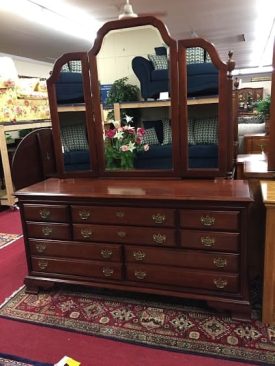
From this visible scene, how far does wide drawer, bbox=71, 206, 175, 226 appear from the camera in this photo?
5.92ft

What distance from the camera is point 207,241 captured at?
1761 millimetres

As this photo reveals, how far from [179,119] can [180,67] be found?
0.34m

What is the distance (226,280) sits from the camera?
177 centimetres

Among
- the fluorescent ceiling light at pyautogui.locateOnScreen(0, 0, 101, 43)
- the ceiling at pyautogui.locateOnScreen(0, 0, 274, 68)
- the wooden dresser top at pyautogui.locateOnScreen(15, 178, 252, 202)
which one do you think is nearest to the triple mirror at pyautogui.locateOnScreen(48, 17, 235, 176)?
the wooden dresser top at pyautogui.locateOnScreen(15, 178, 252, 202)

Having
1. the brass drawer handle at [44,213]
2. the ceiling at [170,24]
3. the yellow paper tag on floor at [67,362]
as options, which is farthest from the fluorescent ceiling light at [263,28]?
the yellow paper tag on floor at [67,362]

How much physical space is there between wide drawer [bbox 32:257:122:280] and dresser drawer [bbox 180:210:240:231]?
0.55 metres

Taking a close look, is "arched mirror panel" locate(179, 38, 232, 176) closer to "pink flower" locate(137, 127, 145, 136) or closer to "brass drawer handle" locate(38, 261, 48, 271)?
"pink flower" locate(137, 127, 145, 136)

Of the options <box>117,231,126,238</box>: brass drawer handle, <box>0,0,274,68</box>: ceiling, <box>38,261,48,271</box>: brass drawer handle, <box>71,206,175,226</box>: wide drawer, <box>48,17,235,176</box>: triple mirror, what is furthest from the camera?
<box>0,0,274,68</box>: ceiling

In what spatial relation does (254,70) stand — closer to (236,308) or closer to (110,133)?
(110,133)

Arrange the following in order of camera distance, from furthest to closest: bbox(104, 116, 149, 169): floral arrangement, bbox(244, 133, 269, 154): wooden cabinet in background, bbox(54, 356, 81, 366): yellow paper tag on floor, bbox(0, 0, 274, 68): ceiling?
bbox(0, 0, 274, 68): ceiling, bbox(244, 133, 269, 154): wooden cabinet in background, bbox(104, 116, 149, 169): floral arrangement, bbox(54, 356, 81, 366): yellow paper tag on floor

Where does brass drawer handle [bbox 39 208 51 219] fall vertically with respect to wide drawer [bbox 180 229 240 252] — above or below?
above

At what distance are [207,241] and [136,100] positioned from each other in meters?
1.12

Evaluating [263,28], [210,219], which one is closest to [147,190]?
[210,219]

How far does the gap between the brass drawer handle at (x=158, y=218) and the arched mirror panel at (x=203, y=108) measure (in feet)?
1.56
